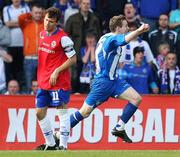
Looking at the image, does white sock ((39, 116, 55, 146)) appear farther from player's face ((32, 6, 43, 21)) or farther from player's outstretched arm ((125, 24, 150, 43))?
player's face ((32, 6, 43, 21))

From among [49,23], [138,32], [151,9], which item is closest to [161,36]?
[151,9]

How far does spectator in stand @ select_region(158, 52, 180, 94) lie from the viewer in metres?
18.0

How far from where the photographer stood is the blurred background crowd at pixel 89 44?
17.8 metres

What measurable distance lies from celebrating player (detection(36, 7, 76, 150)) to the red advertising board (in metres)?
2.45

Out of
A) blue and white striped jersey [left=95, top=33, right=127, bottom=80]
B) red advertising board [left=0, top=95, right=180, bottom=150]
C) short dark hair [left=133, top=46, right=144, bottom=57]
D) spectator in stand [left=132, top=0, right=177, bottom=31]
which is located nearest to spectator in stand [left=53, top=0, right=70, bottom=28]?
spectator in stand [left=132, top=0, right=177, bottom=31]

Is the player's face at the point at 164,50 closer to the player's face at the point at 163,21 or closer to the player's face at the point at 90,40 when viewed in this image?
the player's face at the point at 163,21

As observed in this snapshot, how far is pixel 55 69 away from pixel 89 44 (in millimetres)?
4640

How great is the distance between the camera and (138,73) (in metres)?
17.6

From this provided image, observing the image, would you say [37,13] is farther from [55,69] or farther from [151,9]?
[55,69]

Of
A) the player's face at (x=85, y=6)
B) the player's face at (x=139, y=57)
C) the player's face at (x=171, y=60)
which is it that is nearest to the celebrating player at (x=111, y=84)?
the player's face at (x=139, y=57)

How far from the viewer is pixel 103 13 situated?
63.1 ft

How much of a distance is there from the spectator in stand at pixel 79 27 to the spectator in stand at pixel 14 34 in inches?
39.1

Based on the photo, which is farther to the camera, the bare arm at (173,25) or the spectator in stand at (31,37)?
the bare arm at (173,25)
